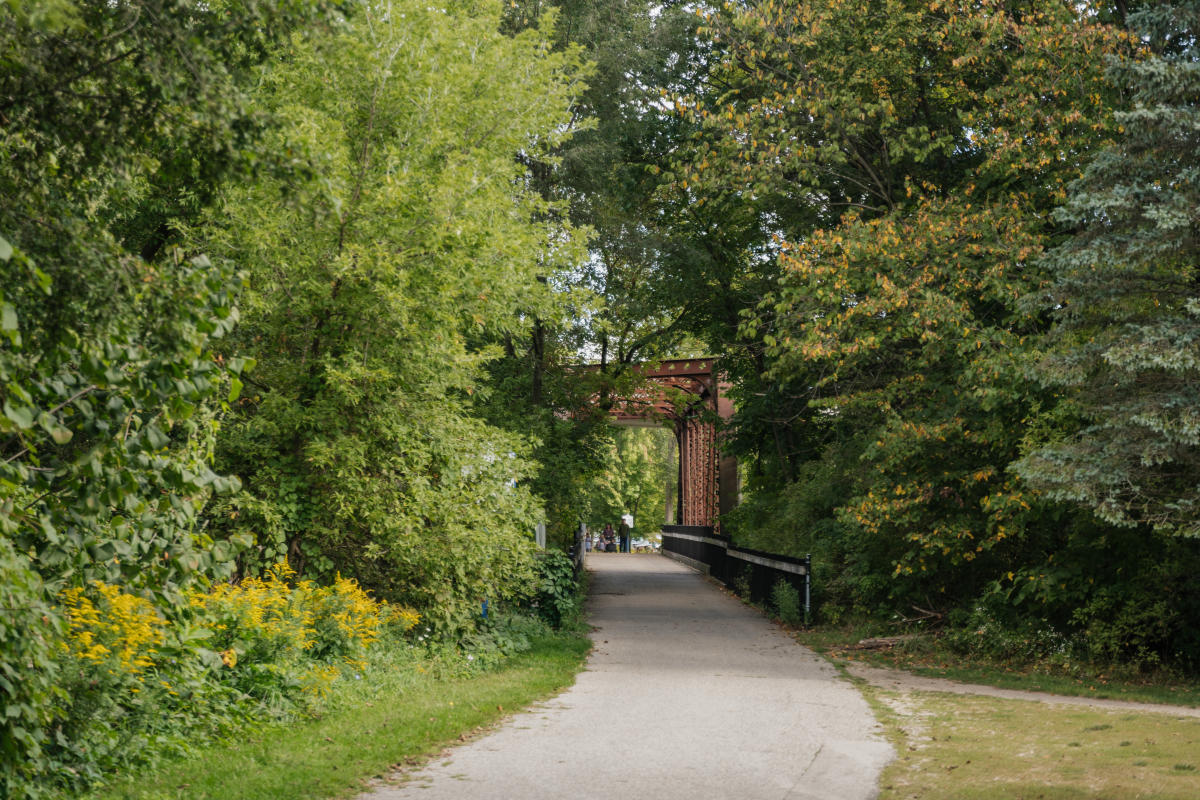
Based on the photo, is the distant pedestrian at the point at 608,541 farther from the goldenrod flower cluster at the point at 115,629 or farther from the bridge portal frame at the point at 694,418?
the goldenrod flower cluster at the point at 115,629

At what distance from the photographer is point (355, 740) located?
797cm

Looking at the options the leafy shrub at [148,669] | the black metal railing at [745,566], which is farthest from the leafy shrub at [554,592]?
the leafy shrub at [148,669]

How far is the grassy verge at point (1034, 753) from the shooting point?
22.8ft

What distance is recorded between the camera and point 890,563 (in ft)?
55.9

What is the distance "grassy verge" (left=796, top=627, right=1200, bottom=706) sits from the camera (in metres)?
11.8

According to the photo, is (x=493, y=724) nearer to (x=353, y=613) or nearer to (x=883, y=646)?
(x=353, y=613)

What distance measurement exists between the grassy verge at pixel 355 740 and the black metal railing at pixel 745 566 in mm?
7530

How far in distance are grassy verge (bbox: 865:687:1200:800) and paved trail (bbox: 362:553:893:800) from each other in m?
0.34

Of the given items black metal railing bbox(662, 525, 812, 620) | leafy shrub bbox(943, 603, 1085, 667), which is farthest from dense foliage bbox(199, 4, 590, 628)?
black metal railing bbox(662, 525, 812, 620)

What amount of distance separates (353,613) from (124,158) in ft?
20.9

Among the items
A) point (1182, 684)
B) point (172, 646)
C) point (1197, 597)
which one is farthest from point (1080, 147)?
point (172, 646)

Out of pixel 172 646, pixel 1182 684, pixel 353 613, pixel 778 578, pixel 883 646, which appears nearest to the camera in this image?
pixel 172 646

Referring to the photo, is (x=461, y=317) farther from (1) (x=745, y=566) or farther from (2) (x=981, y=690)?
(1) (x=745, y=566)

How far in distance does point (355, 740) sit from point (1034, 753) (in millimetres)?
5227
